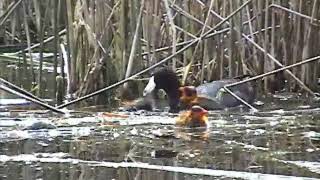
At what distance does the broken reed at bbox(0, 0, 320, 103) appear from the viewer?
726 cm

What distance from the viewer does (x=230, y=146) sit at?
15.7 ft

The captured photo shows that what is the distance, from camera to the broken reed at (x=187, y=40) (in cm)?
726

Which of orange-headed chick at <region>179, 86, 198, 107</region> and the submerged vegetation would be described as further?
orange-headed chick at <region>179, 86, 198, 107</region>

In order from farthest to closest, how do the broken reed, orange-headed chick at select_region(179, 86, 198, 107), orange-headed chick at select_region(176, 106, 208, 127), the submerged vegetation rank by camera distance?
the broken reed → orange-headed chick at select_region(179, 86, 198, 107) → orange-headed chick at select_region(176, 106, 208, 127) → the submerged vegetation

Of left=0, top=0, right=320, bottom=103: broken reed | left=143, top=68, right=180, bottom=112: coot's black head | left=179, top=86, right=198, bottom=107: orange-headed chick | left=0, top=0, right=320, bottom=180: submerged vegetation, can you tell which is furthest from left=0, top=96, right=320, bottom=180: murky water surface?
left=0, top=0, right=320, bottom=103: broken reed

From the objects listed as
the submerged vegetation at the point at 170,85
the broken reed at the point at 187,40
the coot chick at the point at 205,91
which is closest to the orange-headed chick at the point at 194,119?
the submerged vegetation at the point at 170,85

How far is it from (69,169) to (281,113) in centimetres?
267

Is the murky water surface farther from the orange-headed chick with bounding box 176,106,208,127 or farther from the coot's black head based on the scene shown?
the coot's black head

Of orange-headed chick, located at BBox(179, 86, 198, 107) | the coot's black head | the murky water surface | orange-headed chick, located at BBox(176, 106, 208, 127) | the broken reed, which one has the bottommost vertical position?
the murky water surface

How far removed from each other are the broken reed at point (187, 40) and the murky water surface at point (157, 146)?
0.86 meters

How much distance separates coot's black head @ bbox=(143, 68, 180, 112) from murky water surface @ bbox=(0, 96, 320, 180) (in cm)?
53

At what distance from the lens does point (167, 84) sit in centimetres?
730

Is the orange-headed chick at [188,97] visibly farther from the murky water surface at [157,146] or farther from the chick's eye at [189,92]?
the murky water surface at [157,146]

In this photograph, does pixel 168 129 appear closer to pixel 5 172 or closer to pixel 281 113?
pixel 281 113
